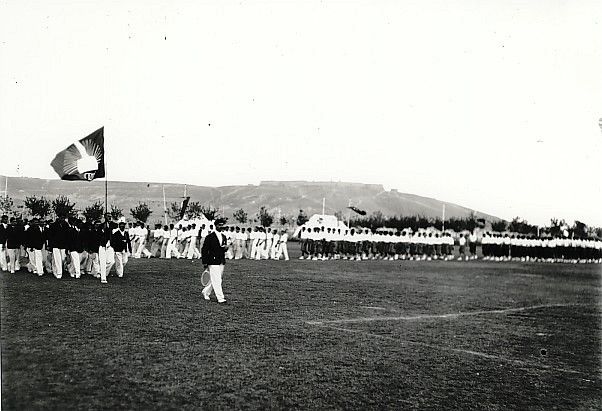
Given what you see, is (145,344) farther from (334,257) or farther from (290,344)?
(334,257)

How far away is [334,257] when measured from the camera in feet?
108

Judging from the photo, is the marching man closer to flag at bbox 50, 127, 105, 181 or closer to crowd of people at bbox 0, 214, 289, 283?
flag at bbox 50, 127, 105, 181

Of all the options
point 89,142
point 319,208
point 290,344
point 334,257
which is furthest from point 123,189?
point 290,344

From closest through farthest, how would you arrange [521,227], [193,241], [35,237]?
[35,237]
[193,241]
[521,227]

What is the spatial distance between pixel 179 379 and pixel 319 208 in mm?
118581

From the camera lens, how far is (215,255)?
13.3 m

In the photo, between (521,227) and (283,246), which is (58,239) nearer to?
(283,246)

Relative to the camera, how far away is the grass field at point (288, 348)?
22.6 feet

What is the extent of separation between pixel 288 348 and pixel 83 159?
14.8m

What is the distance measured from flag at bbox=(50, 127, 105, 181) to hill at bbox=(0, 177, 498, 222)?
263 ft

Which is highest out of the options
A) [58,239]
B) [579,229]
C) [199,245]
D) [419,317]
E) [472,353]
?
[579,229]

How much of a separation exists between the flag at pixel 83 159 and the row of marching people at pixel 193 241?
6.14 meters

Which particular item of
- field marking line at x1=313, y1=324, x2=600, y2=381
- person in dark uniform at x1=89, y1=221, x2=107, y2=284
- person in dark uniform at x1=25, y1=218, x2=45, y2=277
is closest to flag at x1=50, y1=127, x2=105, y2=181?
person in dark uniform at x1=25, y1=218, x2=45, y2=277

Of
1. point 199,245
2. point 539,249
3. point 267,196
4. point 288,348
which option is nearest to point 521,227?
point 539,249
